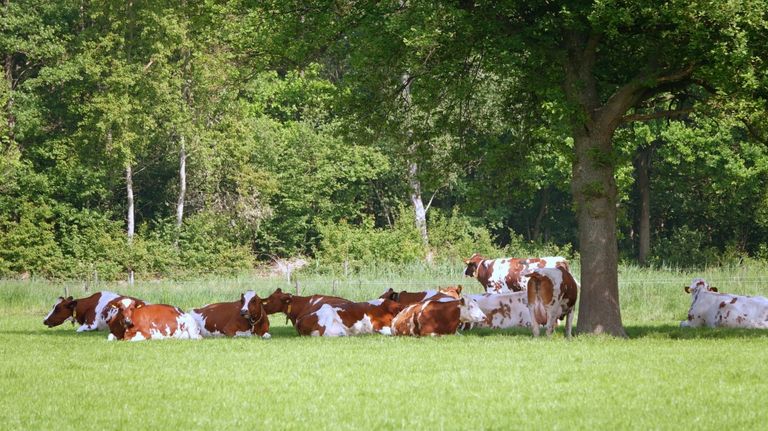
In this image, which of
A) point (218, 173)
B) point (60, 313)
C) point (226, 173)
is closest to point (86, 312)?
point (60, 313)

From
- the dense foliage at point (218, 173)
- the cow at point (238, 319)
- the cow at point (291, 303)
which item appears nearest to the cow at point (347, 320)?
the cow at point (238, 319)

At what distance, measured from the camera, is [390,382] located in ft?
45.9

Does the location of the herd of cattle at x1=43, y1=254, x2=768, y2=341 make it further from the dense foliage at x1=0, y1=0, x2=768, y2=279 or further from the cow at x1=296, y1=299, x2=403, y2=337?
the dense foliage at x1=0, y1=0, x2=768, y2=279

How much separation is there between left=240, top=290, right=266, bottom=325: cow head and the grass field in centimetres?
66

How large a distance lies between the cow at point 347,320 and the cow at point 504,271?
30.1 ft

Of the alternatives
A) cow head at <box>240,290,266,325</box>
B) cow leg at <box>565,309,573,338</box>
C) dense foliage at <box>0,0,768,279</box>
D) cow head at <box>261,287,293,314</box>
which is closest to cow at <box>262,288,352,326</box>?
cow head at <box>261,287,293,314</box>

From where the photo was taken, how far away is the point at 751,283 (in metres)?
32.2

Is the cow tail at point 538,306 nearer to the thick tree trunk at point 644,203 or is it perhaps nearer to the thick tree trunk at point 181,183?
the thick tree trunk at point 181,183

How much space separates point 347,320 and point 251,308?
1725mm

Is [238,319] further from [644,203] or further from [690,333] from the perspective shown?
[644,203]

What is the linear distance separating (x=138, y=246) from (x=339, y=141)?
10721 mm

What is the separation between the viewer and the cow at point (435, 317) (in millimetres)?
21484

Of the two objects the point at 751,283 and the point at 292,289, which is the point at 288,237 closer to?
the point at 292,289

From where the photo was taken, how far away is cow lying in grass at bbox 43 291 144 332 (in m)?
24.6
